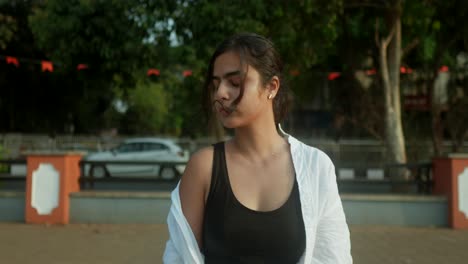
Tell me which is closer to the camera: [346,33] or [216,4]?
[216,4]

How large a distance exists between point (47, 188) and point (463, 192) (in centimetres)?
658

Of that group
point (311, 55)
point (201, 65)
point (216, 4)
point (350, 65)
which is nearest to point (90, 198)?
point (201, 65)

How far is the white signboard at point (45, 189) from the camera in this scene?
8430 millimetres

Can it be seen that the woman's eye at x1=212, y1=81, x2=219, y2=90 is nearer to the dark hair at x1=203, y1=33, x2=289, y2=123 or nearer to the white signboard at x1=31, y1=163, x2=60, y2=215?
the dark hair at x1=203, y1=33, x2=289, y2=123

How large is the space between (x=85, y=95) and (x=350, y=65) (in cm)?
1871

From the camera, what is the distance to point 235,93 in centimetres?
152

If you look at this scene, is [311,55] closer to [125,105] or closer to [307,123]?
[307,123]

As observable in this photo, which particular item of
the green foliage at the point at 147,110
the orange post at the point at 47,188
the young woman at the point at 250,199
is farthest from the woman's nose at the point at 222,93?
the green foliage at the point at 147,110

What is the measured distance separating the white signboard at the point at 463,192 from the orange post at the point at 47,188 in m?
6.22

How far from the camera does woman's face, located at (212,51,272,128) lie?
59.8 inches

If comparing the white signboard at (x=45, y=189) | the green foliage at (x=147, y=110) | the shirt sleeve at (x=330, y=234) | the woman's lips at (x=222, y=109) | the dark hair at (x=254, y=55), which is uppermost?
the green foliage at (x=147, y=110)

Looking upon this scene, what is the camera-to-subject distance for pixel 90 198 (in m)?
8.60

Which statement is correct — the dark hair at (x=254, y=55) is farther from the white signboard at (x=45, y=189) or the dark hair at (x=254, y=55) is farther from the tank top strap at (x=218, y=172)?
the white signboard at (x=45, y=189)

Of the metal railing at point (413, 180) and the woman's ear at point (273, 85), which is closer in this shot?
the woman's ear at point (273, 85)
